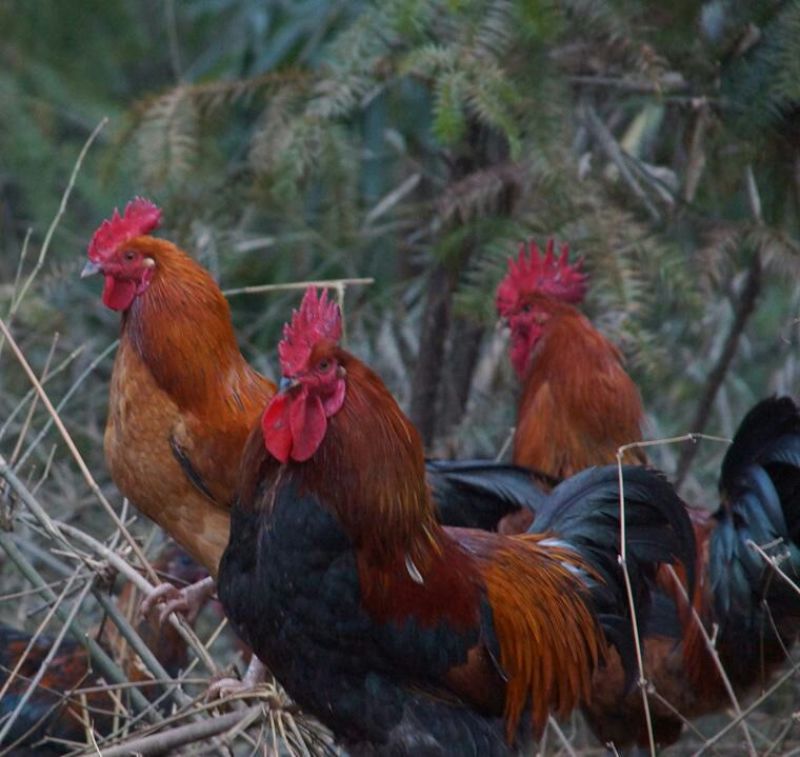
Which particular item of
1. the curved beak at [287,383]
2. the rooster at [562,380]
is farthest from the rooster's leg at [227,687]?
the rooster at [562,380]

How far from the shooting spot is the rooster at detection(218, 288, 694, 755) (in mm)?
3078

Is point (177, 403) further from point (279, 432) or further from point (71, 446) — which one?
point (279, 432)

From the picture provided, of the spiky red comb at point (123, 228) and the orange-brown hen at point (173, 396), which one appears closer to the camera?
the orange-brown hen at point (173, 396)

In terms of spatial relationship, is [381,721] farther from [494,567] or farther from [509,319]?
[509,319]

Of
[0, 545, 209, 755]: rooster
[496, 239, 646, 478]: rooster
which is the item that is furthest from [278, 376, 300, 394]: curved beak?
[496, 239, 646, 478]: rooster

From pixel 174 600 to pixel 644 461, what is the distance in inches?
58.0

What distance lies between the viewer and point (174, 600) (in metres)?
3.75

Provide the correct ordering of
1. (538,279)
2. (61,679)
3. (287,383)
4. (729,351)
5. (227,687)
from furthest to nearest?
(729,351) < (538,279) < (61,679) < (227,687) < (287,383)

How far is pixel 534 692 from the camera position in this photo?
3.41 meters

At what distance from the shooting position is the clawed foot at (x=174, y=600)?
3.68 m

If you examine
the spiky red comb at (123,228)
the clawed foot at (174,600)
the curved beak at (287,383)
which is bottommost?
the clawed foot at (174,600)

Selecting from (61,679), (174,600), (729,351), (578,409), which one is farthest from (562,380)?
(61,679)

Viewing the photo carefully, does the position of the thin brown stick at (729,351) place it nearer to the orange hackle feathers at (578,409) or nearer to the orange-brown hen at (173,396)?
the orange hackle feathers at (578,409)

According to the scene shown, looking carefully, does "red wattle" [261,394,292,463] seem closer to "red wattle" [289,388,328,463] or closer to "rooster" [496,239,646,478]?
"red wattle" [289,388,328,463]
